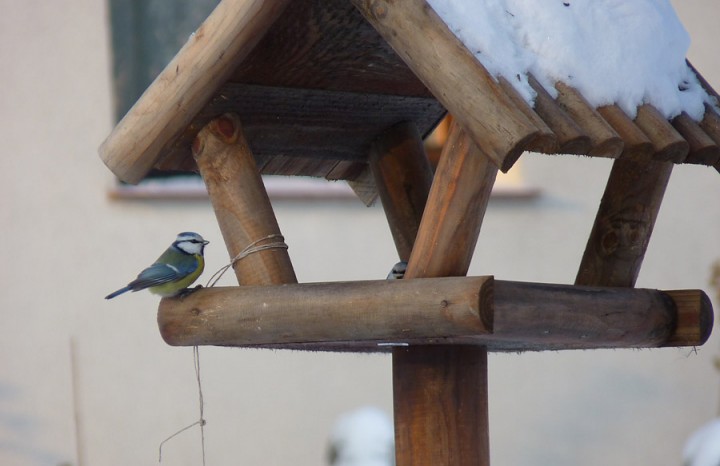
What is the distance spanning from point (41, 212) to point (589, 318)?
4.04 m

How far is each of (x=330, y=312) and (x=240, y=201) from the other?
39 centimetres

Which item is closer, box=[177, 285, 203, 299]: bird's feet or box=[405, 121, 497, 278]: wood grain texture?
box=[405, 121, 497, 278]: wood grain texture

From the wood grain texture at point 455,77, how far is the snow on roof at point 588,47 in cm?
5

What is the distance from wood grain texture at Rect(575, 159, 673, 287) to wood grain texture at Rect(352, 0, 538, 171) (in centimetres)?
83

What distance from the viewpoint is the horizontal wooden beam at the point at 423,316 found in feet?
7.14

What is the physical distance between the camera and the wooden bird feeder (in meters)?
2.19

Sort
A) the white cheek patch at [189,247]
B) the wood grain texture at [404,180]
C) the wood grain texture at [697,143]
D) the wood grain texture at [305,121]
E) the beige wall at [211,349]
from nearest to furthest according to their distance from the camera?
the wood grain texture at [697,143] < the wood grain texture at [305,121] < the white cheek patch at [189,247] < the wood grain texture at [404,180] < the beige wall at [211,349]

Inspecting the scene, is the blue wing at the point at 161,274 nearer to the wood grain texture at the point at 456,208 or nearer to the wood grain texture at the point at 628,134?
the wood grain texture at the point at 456,208

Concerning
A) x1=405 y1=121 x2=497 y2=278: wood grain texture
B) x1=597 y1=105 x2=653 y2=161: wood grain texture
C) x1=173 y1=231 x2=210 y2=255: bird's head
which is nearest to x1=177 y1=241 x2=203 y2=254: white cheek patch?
x1=173 y1=231 x2=210 y2=255: bird's head

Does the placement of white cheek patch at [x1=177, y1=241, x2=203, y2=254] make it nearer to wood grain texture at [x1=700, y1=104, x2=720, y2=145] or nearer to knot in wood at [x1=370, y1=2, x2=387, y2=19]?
knot in wood at [x1=370, y1=2, x2=387, y2=19]

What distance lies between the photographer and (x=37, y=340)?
5934 millimetres

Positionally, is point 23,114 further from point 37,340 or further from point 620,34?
point 620,34

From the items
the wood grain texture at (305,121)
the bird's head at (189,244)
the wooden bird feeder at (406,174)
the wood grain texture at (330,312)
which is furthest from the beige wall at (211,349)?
the wood grain texture at (330,312)

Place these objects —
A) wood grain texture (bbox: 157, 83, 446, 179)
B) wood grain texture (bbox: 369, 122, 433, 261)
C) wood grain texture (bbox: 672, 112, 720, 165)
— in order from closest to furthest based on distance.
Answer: wood grain texture (bbox: 672, 112, 720, 165) → wood grain texture (bbox: 157, 83, 446, 179) → wood grain texture (bbox: 369, 122, 433, 261)
